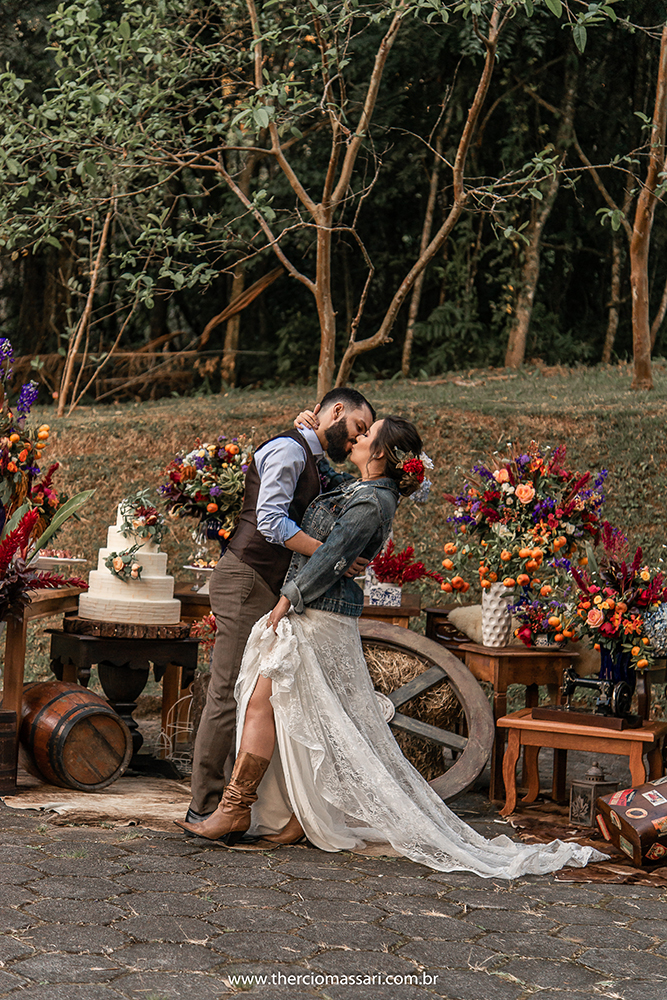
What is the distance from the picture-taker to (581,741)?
16.9 feet

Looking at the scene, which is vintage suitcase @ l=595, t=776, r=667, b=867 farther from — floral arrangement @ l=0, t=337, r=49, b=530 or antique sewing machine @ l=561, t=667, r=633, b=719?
floral arrangement @ l=0, t=337, r=49, b=530

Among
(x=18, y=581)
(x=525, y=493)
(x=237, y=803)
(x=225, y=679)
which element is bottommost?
(x=237, y=803)

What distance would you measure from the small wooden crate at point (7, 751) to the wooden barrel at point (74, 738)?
0.13 metres

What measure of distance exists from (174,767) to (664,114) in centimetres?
743

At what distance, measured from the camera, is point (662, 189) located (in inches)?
314

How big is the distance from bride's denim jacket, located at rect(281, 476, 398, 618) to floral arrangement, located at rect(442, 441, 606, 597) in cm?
125

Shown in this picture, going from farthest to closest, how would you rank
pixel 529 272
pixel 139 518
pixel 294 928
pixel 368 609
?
1. pixel 529 272
2. pixel 368 609
3. pixel 139 518
4. pixel 294 928

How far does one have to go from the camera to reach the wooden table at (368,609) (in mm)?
6242

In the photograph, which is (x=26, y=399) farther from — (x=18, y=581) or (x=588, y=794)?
(x=588, y=794)

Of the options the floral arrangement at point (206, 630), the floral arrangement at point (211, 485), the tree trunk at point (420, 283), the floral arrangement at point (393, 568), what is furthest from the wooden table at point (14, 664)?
the tree trunk at point (420, 283)

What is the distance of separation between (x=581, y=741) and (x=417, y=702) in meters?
0.94

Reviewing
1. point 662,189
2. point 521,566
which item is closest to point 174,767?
point 521,566

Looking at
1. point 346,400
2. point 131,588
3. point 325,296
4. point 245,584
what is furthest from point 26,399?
point 325,296

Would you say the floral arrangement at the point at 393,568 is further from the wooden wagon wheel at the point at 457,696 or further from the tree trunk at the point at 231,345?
the tree trunk at the point at 231,345
